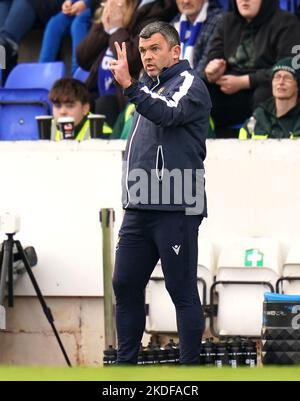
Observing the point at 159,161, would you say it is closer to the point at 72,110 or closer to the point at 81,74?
A: the point at 72,110

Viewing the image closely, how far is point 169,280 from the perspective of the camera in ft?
27.8

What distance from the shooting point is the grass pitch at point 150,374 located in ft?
21.2

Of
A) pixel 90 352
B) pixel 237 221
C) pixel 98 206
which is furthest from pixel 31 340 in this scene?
pixel 237 221

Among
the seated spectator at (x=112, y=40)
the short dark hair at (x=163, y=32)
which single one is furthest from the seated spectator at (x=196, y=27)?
the short dark hair at (x=163, y=32)

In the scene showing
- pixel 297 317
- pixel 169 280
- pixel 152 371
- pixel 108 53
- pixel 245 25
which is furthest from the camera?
pixel 108 53

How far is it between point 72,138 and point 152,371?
4.57m

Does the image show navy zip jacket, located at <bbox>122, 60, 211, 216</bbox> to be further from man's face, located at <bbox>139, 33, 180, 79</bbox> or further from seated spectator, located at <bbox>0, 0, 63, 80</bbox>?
Result: seated spectator, located at <bbox>0, 0, 63, 80</bbox>

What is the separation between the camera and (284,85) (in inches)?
430

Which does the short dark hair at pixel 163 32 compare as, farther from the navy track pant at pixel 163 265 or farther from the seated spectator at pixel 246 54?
the seated spectator at pixel 246 54

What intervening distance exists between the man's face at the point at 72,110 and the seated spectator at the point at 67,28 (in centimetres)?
173

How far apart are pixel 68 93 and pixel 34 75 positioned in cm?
179

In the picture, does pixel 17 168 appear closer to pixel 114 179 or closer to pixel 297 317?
pixel 114 179

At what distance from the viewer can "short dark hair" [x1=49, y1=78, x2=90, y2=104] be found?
11648 mm

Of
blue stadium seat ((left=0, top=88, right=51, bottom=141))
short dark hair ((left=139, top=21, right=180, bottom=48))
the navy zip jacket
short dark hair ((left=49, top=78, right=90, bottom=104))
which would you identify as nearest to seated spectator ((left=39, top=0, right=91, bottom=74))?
blue stadium seat ((left=0, top=88, right=51, bottom=141))
